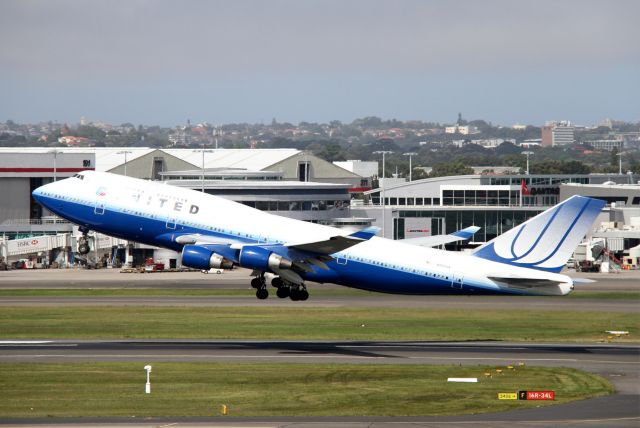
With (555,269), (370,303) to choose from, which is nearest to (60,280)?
(370,303)

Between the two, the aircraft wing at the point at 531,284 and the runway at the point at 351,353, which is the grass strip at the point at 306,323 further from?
the aircraft wing at the point at 531,284

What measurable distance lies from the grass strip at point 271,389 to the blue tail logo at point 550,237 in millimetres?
8086

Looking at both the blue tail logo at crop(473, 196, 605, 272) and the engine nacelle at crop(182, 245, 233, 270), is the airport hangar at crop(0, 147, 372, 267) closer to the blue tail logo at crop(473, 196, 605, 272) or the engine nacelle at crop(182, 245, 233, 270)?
the engine nacelle at crop(182, 245, 233, 270)

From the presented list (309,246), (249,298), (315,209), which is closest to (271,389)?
(309,246)

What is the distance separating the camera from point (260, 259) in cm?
6762

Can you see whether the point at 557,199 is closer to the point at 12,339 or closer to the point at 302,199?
the point at 302,199

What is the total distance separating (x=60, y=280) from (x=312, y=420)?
8604 centimetres

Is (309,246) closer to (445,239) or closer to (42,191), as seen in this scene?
(445,239)

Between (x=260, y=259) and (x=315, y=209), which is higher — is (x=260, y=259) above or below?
above

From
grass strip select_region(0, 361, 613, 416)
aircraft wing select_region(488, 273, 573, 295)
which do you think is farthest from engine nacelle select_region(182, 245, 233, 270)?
aircraft wing select_region(488, 273, 573, 295)

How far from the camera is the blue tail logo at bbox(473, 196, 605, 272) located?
67.5 m

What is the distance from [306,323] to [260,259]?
754 inches

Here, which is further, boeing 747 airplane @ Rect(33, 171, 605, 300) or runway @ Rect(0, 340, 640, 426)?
boeing 747 airplane @ Rect(33, 171, 605, 300)

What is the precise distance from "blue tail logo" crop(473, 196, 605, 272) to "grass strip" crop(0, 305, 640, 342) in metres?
11.1
